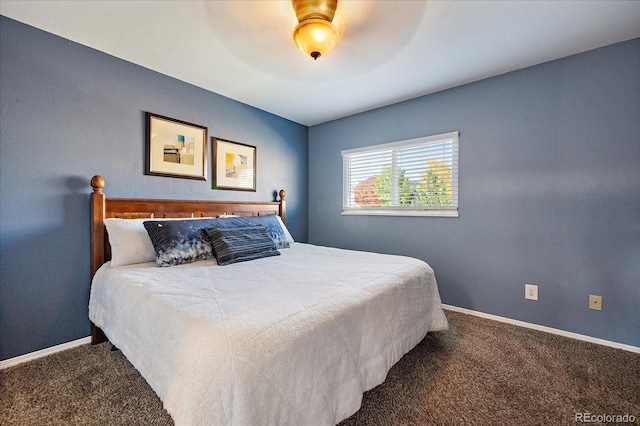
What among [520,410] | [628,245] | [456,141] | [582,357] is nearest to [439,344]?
[520,410]

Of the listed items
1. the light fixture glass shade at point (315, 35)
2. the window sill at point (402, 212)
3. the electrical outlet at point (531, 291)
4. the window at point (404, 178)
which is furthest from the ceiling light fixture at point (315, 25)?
the electrical outlet at point (531, 291)

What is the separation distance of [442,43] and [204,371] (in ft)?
8.37

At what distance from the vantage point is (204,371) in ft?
2.87

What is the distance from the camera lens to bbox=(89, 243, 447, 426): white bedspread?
0.87 m

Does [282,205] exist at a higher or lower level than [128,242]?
higher

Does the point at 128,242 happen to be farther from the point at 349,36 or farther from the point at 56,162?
the point at 349,36

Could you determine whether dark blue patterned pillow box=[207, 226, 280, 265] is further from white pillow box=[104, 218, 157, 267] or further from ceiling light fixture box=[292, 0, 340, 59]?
ceiling light fixture box=[292, 0, 340, 59]

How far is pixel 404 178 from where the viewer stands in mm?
3227

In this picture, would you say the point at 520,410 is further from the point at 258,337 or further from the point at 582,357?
the point at 258,337

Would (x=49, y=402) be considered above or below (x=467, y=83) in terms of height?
below

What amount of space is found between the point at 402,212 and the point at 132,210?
108 inches

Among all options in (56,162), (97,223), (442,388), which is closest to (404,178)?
(442,388)

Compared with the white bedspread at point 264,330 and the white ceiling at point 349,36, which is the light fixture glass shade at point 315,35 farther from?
the white bedspread at point 264,330

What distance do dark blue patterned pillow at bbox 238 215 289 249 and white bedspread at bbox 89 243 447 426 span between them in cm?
72
